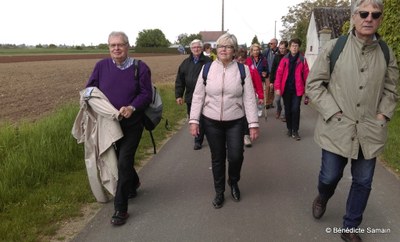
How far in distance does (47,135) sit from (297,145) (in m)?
4.43

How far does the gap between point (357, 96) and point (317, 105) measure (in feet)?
1.13

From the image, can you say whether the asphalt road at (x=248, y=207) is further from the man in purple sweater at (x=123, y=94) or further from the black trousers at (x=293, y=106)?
the black trousers at (x=293, y=106)

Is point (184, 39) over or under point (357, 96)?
over

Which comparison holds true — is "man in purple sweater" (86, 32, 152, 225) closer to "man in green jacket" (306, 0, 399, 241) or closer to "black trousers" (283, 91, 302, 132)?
"man in green jacket" (306, 0, 399, 241)

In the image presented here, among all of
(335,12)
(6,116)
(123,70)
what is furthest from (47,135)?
(335,12)

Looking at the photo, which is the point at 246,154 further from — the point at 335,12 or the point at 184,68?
the point at 335,12

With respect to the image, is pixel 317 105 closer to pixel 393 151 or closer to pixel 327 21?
pixel 393 151

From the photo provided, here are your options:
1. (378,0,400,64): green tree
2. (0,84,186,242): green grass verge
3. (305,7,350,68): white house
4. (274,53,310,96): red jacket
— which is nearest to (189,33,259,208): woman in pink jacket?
(0,84,186,242): green grass verge

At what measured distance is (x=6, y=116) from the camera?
13523mm

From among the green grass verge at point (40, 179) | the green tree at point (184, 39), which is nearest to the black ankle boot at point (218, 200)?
the green grass verge at point (40, 179)

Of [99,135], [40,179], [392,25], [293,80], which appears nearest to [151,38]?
[392,25]

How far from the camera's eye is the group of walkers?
3.30 m

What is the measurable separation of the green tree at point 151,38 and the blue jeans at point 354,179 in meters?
135

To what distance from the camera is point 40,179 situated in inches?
205
